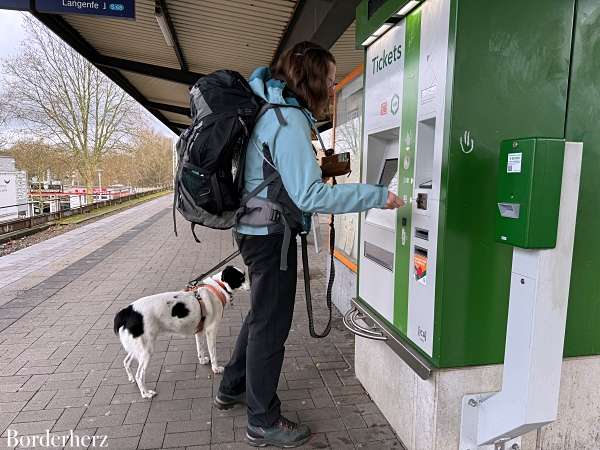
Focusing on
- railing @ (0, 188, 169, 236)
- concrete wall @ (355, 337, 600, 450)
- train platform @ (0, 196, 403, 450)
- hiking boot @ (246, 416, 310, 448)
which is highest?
concrete wall @ (355, 337, 600, 450)

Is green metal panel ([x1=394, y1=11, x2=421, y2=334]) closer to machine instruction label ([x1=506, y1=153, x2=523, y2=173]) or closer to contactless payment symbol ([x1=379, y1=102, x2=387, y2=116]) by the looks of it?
contactless payment symbol ([x1=379, y1=102, x2=387, y2=116])

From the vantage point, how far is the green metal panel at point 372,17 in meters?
2.33

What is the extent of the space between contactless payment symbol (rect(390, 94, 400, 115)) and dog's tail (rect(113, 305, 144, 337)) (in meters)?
2.15

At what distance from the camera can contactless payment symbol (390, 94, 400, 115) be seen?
2.42 meters

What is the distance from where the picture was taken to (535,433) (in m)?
2.31

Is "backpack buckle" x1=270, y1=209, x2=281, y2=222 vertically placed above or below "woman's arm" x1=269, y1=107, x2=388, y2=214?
below

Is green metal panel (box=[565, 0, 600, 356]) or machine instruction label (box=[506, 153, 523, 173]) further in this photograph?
green metal panel (box=[565, 0, 600, 356])

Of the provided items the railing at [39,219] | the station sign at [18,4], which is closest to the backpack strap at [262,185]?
the station sign at [18,4]

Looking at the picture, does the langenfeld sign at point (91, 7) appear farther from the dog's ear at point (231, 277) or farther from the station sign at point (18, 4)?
the dog's ear at point (231, 277)

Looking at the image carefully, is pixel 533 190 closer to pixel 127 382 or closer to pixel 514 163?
pixel 514 163

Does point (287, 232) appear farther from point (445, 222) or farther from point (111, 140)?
point (111, 140)

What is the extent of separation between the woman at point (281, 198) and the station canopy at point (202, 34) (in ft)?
6.98

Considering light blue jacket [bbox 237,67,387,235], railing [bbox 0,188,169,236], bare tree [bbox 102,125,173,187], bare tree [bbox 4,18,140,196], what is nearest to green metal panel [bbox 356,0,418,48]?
light blue jacket [bbox 237,67,387,235]

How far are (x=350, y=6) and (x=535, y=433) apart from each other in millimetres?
3653
